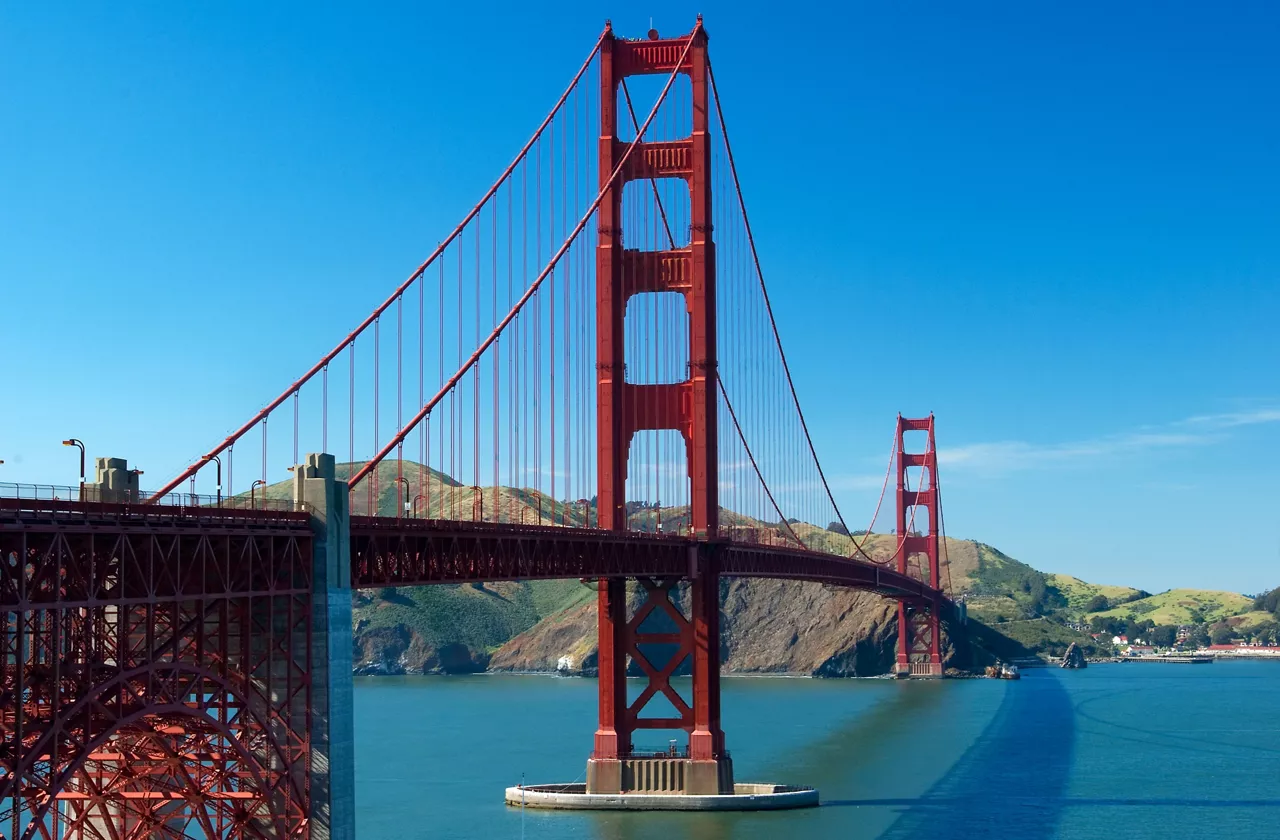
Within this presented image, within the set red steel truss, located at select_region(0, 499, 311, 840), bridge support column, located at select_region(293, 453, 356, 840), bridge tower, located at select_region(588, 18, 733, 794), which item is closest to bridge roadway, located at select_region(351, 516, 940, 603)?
bridge tower, located at select_region(588, 18, 733, 794)

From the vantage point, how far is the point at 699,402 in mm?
54406

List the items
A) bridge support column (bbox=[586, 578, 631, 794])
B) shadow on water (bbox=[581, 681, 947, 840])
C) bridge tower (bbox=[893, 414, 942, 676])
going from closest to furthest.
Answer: shadow on water (bbox=[581, 681, 947, 840])
bridge support column (bbox=[586, 578, 631, 794])
bridge tower (bbox=[893, 414, 942, 676])

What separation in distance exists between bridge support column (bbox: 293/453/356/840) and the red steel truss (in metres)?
0.23

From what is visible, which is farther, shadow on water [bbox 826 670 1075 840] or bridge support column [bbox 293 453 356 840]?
shadow on water [bbox 826 670 1075 840]

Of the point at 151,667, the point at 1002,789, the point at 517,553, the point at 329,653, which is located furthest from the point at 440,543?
the point at 1002,789

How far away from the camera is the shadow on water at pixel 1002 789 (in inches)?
1961

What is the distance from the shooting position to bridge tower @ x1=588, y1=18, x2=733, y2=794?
174 ft

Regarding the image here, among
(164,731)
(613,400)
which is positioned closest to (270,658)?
(164,731)

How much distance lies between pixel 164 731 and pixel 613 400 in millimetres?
27246

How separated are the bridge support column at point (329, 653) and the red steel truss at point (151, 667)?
232 millimetres

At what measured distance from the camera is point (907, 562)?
145000 millimetres

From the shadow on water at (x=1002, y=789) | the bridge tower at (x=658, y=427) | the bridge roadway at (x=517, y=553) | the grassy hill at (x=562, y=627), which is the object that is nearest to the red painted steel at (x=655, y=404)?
the bridge tower at (x=658, y=427)

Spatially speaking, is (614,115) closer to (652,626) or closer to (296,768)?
(296,768)

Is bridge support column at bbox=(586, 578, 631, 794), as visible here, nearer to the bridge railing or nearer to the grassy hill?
the bridge railing
